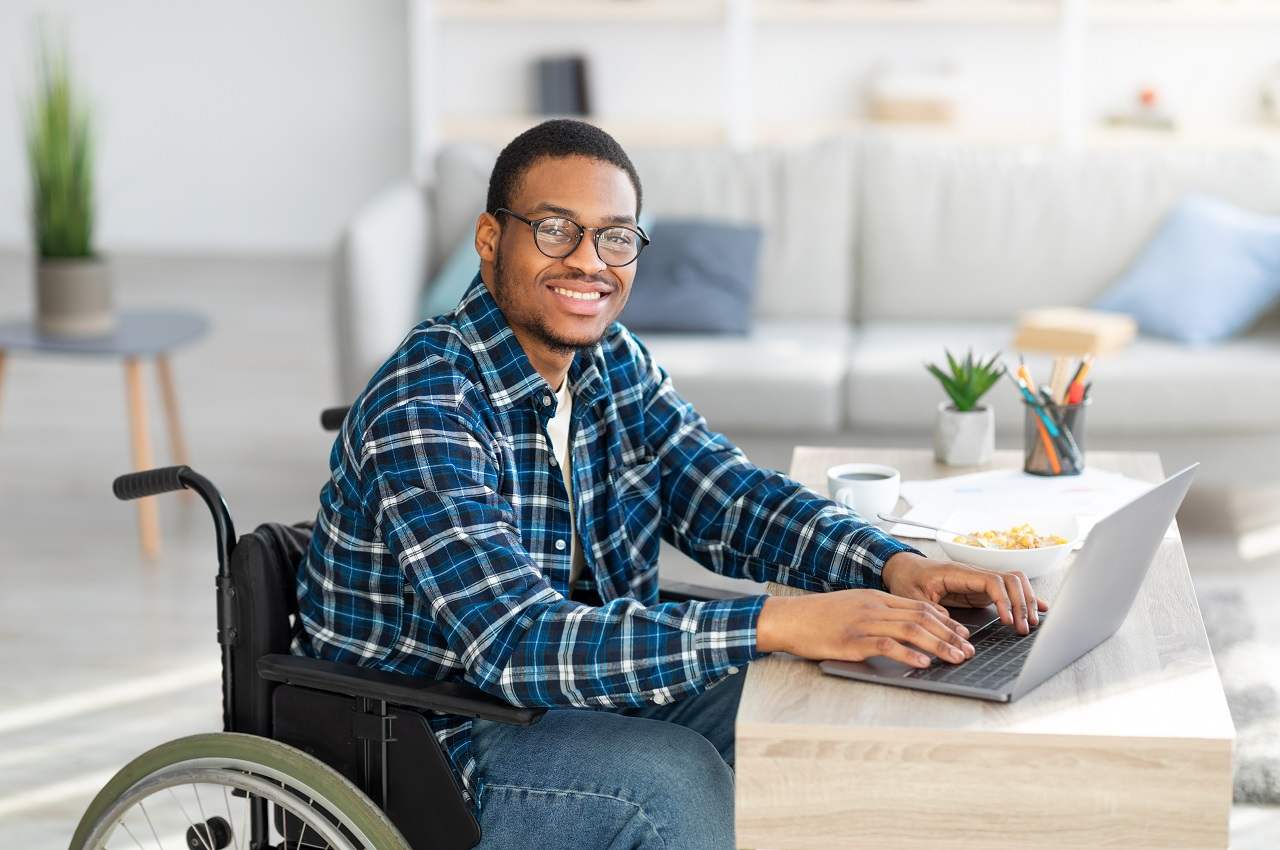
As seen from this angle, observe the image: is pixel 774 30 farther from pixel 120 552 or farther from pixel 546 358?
pixel 546 358

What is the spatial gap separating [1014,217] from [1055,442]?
6.51ft

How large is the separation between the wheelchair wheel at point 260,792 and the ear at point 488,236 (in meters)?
0.52

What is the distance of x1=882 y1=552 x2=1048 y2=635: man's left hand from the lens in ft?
4.86

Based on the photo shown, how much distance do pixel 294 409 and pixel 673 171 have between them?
1429mm

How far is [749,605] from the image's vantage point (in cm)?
140

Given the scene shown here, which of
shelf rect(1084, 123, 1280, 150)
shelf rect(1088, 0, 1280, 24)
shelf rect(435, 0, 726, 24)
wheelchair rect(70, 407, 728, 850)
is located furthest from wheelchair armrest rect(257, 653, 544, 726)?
shelf rect(1088, 0, 1280, 24)

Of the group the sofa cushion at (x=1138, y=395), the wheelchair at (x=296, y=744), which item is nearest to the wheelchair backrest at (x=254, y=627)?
the wheelchair at (x=296, y=744)

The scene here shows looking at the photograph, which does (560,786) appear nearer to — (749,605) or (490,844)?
(490,844)

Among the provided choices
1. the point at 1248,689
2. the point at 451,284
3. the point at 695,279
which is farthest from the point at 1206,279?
the point at 451,284

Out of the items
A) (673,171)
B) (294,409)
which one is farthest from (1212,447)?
(294,409)

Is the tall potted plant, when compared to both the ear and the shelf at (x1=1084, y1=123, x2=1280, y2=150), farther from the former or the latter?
the shelf at (x1=1084, y1=123, x2=1280, y2=150)

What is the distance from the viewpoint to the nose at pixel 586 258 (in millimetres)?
1553

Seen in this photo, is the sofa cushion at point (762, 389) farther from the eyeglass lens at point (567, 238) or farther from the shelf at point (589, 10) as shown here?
the shelf at point (589, 10)

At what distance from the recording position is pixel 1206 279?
11.9 ft
